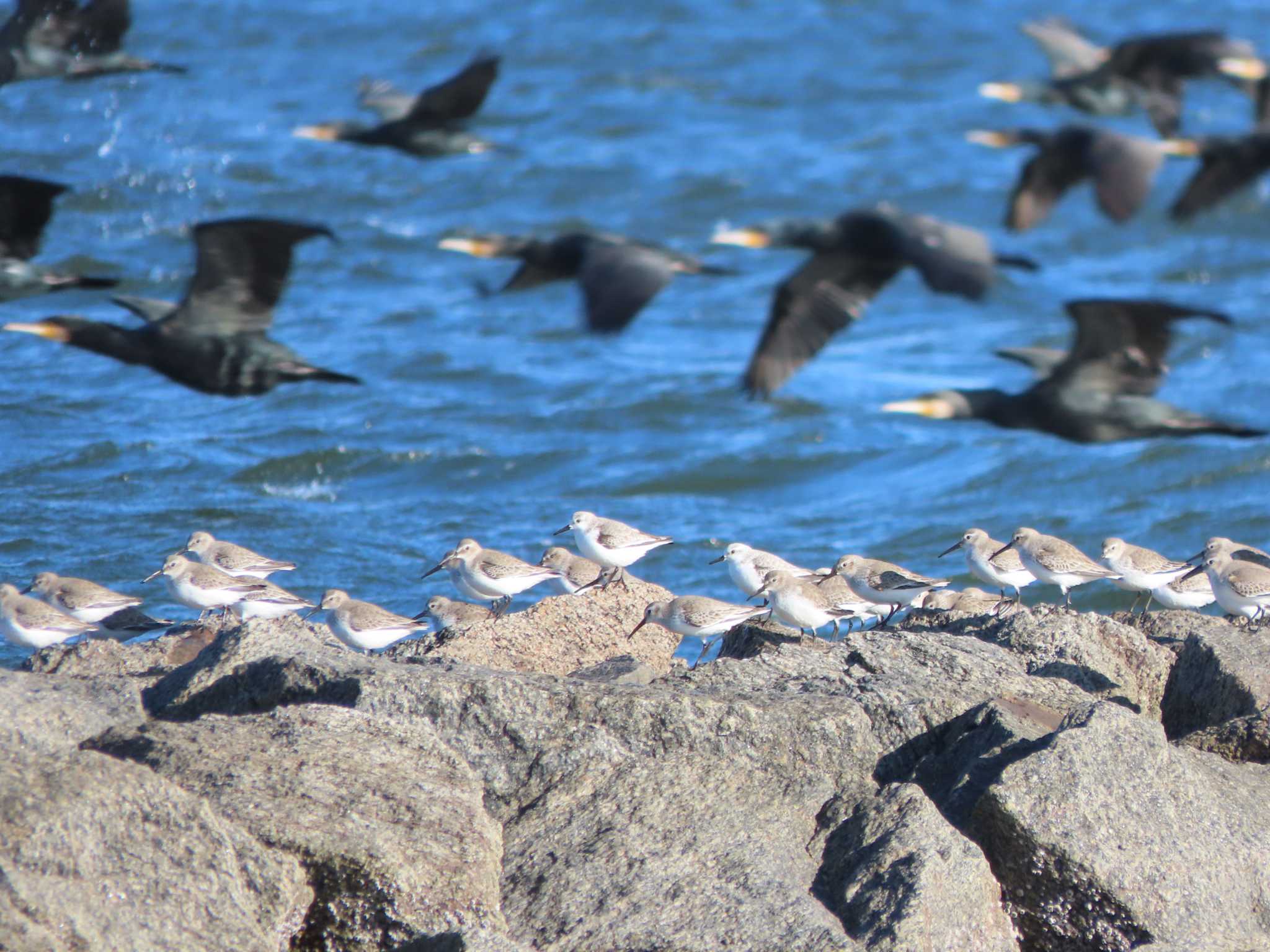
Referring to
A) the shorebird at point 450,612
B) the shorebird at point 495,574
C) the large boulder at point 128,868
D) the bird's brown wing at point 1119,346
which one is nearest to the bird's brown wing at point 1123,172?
the bird's brown wing at point 1119,346

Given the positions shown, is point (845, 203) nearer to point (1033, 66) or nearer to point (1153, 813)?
point (1033, 66)

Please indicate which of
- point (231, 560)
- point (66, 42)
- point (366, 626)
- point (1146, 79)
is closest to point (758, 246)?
point (366, 626)

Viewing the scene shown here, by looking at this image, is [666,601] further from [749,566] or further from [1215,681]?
[1215,681]

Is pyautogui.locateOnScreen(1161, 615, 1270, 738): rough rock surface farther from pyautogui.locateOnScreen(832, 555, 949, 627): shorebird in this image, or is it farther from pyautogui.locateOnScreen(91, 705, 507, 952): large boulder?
pyautogui.locateOnScreen(91, 705, 507, 952): large boulder

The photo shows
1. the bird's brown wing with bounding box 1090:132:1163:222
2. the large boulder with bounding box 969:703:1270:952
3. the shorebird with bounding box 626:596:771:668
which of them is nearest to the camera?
the large boulder with bounding box 969:703:1270:952

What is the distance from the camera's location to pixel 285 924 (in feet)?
17.1

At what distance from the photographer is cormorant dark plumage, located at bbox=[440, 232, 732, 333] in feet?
32.2

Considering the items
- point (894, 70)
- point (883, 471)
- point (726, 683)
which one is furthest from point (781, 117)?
point (726, 683)

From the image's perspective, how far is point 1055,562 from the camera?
980cm

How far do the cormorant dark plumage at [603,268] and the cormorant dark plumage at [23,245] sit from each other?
2.68 metres

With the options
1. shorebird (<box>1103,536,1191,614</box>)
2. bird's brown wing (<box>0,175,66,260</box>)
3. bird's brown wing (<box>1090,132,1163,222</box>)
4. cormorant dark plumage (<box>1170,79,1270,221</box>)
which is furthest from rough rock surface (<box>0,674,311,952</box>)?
cormorant dark plumage (<box>1170,79,1270,221</box>)

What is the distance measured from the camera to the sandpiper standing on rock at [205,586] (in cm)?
973

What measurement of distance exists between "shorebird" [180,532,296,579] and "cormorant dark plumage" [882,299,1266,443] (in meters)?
4.47

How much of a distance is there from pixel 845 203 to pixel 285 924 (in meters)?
20.8
